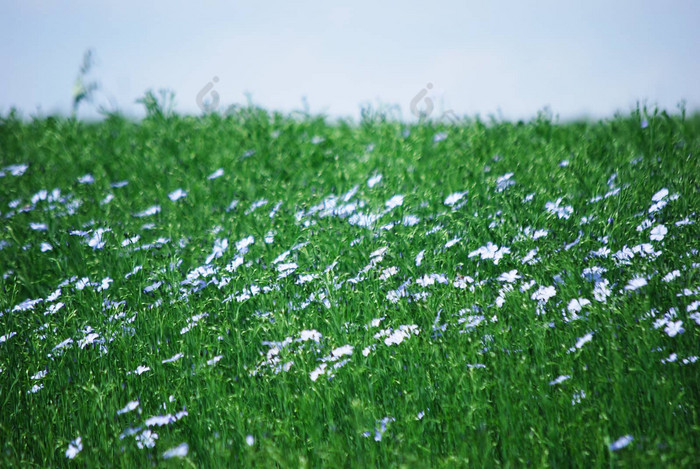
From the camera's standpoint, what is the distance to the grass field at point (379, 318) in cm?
251

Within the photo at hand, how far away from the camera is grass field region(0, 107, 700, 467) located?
2514mm

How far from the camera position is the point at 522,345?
9.20 feet

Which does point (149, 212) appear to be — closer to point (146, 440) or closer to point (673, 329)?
point (146, 440)

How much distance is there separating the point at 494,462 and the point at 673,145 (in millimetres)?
3656

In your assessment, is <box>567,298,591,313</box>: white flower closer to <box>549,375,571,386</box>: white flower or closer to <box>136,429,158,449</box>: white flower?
<box>549,375,571,386</box>: white flower

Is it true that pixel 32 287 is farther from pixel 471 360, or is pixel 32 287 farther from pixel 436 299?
pixel 471 360

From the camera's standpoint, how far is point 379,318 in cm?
324

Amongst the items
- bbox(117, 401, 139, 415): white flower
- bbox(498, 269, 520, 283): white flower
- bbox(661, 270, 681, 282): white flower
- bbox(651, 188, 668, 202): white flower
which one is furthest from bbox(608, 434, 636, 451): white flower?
bbox(117, 401, 139, 415): white flower

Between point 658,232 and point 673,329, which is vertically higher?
point 658,232

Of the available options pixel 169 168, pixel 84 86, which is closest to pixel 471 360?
pixel 169 168

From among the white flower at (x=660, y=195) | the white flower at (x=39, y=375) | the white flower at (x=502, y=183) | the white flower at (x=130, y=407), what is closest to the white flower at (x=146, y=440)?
the white flower at (x=130, y=407)

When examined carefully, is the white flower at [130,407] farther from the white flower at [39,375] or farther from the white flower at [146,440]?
the white flower at [39,375]

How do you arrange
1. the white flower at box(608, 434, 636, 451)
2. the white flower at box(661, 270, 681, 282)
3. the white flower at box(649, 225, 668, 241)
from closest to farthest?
→ the white flower at box(608, 434, 636, 451) → the white flower at box(661, 270, 681, 282) → the white flower at box(649, 225, 668, 241)

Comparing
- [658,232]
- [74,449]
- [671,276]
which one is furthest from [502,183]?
[74,449]
